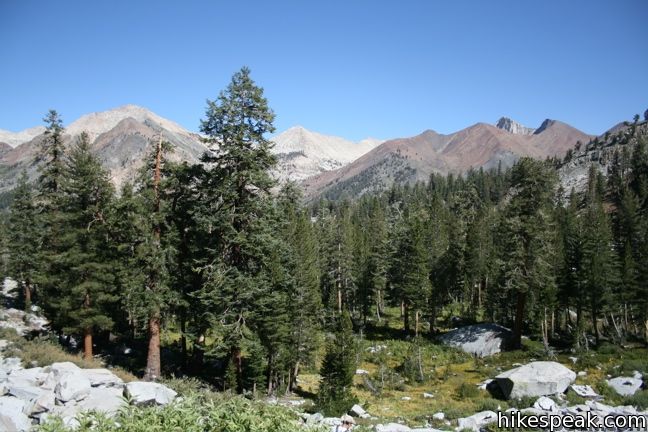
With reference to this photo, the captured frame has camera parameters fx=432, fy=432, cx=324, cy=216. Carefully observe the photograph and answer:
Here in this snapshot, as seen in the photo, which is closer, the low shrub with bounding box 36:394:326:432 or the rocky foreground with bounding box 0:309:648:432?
the low shrub with bounding box 36:394:326:432

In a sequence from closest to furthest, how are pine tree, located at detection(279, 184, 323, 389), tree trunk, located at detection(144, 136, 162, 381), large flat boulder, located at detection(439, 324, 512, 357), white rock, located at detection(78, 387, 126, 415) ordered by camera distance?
white rock, located at detection(78, 387, 126, 415)
tree trunk, located at detection(144, 136, 162, 381)
pine tree, located at detection(279, 184, 323, 389)
large flat boulder, located at detection(439, 324, 512, 357)

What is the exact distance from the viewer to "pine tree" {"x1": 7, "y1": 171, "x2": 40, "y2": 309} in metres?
47.2

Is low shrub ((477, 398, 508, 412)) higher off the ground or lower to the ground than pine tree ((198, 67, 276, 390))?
lower

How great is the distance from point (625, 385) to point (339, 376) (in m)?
17.2

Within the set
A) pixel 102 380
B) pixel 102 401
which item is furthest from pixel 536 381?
pixel 102 380

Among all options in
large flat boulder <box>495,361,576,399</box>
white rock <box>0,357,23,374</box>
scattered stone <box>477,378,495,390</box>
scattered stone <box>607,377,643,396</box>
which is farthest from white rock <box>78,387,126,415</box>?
scattered stone <box>607,377,643,396</box>

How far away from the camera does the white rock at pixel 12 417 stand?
12.1 meters

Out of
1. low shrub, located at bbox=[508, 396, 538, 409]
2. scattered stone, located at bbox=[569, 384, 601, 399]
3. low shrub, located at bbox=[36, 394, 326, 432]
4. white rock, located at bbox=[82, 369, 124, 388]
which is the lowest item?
low shrub, located at bbox=[508, 396, 538, 409]

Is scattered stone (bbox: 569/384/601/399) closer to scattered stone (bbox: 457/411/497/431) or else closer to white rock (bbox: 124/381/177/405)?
scattered stone (bbox: 457/411/497/431)

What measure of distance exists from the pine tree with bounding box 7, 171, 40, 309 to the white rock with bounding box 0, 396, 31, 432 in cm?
3804

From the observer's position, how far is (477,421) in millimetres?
19641

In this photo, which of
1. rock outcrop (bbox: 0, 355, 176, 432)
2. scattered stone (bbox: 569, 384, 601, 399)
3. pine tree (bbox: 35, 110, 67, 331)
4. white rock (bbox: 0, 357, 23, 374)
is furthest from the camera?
pine tree (bbox: 35, 110, 67, 331)

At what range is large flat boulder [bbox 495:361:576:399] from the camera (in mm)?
24469

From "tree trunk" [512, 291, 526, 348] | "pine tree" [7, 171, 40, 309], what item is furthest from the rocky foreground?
"pine tree" [7, 171, 40, 309]
